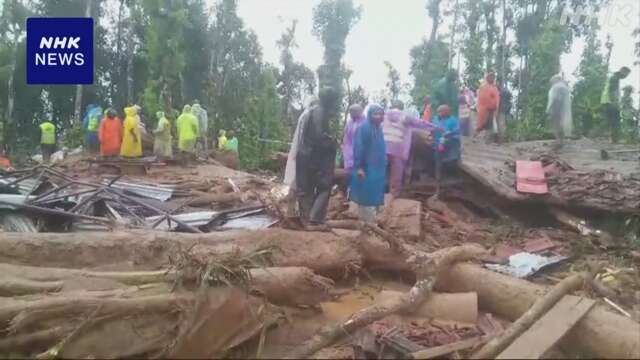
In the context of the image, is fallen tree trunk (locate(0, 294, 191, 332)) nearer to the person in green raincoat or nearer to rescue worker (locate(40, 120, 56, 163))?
the person in green raincoat

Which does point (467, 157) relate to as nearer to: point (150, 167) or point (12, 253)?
point (150, 167)

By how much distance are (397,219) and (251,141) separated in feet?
39.3

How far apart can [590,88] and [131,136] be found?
15.0 metres

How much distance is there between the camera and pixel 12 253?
4.60 meters

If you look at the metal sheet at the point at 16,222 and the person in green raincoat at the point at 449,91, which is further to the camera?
the person in green raincoat at the point at 449,91

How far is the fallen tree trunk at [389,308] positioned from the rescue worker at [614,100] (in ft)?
29.3

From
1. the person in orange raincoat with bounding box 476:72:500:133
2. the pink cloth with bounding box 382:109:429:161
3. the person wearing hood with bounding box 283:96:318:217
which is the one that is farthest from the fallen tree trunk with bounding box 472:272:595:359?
the person in orange raincoat with bounding box 476:72:500:133

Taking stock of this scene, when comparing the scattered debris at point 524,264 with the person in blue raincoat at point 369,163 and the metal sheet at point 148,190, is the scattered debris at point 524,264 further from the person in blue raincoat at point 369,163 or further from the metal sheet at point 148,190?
the metal sheet at point 148,190

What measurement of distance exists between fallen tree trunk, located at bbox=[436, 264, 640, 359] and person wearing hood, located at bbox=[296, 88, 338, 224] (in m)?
2.29

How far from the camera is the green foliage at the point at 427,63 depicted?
26.9m

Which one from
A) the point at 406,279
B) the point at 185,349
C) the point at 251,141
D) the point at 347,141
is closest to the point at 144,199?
the point at 347,141

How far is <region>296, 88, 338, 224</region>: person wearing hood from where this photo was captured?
677 cm

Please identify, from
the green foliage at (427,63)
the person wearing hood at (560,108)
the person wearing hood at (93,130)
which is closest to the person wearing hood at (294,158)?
the person wearing hood at (560,108)

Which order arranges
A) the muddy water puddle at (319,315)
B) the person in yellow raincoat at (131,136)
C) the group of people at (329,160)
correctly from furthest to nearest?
1. the person in yellow raincoat at (131,136)
2. the group of people at (329,160)
3. the muddy water puddle at (319,315)
